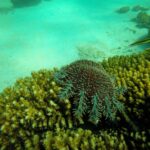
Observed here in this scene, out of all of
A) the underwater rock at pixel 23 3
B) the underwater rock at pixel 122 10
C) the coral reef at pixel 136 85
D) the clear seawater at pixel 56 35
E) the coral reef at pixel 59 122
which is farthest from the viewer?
the underwater rock at pixel 23 3

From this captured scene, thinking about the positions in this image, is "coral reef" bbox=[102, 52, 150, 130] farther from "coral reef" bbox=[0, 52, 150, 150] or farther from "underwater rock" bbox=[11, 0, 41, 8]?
"underwater rock" bbox=[11, 0, 41, 8]

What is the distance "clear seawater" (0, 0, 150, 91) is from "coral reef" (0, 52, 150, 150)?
16.3 feet

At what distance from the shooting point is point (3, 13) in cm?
1630

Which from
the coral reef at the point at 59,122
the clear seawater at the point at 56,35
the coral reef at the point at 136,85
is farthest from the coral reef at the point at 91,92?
the clear seawater at the point at 56,35

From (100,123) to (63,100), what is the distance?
61 centimetres

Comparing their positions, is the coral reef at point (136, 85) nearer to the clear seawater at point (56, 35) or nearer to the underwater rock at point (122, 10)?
Result: the clear seawater at point (56, 35)

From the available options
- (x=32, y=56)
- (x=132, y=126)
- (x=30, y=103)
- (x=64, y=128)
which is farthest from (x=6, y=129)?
(x=32, y=56)

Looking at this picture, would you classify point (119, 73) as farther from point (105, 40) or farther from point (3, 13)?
point (3, 13)

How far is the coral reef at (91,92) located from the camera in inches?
124

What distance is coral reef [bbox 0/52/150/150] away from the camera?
306 centimetres

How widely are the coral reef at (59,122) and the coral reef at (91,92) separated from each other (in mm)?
151

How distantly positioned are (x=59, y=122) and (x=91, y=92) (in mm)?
616

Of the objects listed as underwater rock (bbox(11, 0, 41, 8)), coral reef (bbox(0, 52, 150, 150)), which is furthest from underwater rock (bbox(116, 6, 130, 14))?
coral reef (bbox(0, 52, 150, 150))

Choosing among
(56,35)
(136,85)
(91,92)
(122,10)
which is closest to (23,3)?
(122,10)
